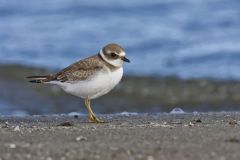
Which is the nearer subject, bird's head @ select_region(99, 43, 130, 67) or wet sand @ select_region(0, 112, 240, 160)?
wet sand @ select_region(0, 112, 240, 160)

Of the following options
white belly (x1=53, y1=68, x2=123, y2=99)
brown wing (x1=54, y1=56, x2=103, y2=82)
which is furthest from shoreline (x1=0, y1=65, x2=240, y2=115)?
white belly (x1=53, y1=68, x2=123, y2=99)

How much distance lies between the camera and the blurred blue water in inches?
691

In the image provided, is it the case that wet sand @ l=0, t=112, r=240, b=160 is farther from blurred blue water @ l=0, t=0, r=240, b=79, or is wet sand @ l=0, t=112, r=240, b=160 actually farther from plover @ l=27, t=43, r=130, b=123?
blurred blue water @ l=0, t=0, r=240, b=79

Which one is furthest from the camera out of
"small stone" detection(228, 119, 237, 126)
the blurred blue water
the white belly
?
the blurred blue water

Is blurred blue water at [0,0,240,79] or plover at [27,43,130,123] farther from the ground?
blurred blue water at [0,0,240,79]

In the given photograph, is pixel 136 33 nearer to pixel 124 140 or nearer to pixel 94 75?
pixel 94 75

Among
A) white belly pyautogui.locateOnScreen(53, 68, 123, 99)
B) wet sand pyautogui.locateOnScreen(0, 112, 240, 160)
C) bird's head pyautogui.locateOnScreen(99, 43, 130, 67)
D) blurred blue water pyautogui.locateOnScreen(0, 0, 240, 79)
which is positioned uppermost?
blurred blue water pyautogui.locateOnScreen(0, 0, 240, 79)

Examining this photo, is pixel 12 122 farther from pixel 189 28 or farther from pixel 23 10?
pixel 23 10

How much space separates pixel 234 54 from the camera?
17.5m

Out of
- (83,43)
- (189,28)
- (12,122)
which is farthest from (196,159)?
(189,28)

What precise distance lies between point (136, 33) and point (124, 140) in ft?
48.2

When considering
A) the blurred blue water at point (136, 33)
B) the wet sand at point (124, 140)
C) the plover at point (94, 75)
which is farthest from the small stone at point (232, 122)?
the blurred blue water at point (136, 33)

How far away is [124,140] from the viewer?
270 inches

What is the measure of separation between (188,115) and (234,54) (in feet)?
26.4
